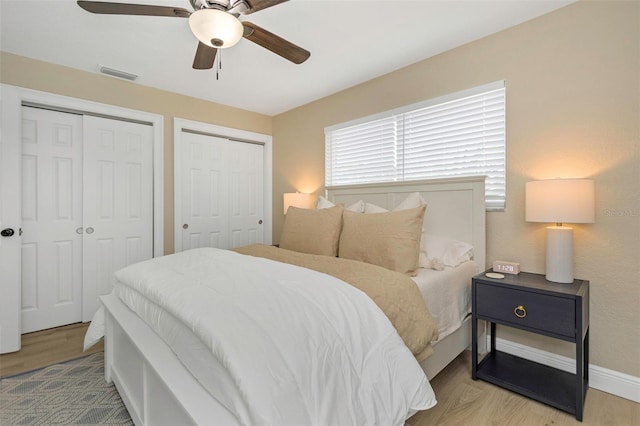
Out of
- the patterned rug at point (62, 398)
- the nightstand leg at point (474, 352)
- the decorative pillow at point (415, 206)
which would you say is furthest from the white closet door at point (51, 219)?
the nightstand leg at point (474, 352)

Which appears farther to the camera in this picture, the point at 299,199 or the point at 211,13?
the point at 299,199

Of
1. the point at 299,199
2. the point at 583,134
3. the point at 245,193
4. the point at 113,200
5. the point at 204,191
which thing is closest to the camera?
the point at 583,134

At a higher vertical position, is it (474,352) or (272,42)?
(272,42)

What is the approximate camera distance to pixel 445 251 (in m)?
2.33

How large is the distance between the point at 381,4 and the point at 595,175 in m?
1.73

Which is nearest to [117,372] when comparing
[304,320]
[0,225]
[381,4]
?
[304,320]

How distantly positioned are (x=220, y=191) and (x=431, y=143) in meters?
2.59

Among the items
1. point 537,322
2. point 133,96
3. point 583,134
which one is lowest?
point 537,322

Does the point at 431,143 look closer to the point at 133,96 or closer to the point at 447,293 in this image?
the point at 447,293

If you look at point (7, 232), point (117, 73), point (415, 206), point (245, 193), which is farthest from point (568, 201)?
point (7, 232)

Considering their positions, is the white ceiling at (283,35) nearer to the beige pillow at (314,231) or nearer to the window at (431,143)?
the window at (431,143)

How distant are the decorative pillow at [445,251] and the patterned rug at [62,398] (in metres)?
2.09

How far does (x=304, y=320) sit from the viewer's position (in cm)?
114

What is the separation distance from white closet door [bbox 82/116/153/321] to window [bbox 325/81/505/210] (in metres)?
2.12
